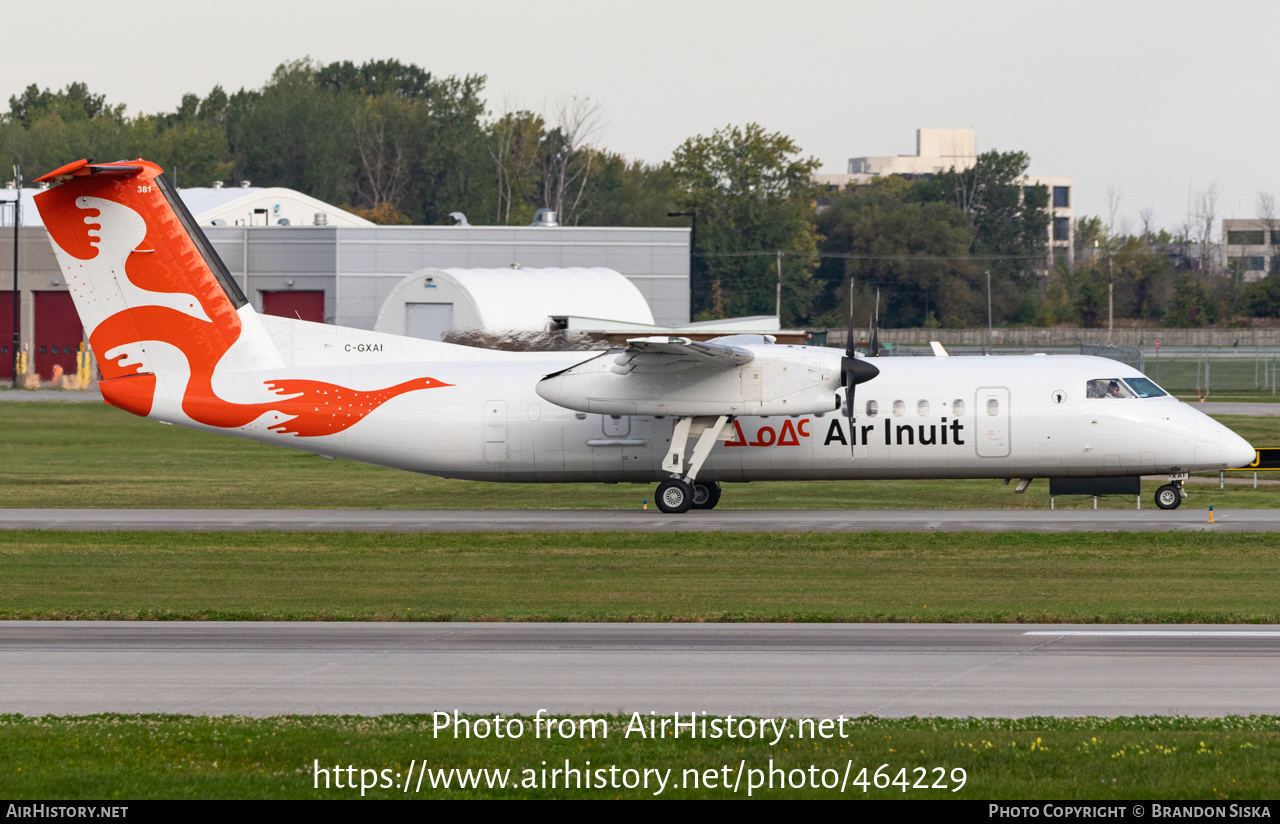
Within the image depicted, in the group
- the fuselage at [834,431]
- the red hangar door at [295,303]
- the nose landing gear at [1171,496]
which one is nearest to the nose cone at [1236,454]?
the fuselage at [834,431]

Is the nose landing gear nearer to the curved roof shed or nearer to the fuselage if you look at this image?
the fuselage

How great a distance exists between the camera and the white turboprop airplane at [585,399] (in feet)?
89.2

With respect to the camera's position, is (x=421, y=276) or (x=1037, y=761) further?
(x=421, y=276)

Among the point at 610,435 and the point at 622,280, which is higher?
the point at 622,280

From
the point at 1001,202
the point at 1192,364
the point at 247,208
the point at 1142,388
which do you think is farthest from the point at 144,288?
the point at 1001,202

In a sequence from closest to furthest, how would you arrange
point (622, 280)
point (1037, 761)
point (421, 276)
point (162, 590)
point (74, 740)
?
point (1037, 761) < point (74, 740) < point (162, 590) < point (421, 276) < point (622, 280)

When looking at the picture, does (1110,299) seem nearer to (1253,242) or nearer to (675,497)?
(1253,242)

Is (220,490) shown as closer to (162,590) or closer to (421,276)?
(162,590)

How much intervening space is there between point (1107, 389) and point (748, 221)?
8861cm

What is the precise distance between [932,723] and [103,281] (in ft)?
70.5

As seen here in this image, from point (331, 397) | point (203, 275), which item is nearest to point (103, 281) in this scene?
point (203, 275)

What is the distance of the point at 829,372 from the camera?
26578mm

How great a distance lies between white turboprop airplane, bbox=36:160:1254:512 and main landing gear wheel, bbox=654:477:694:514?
0.03m

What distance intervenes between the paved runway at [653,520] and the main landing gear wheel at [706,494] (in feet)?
1.37
